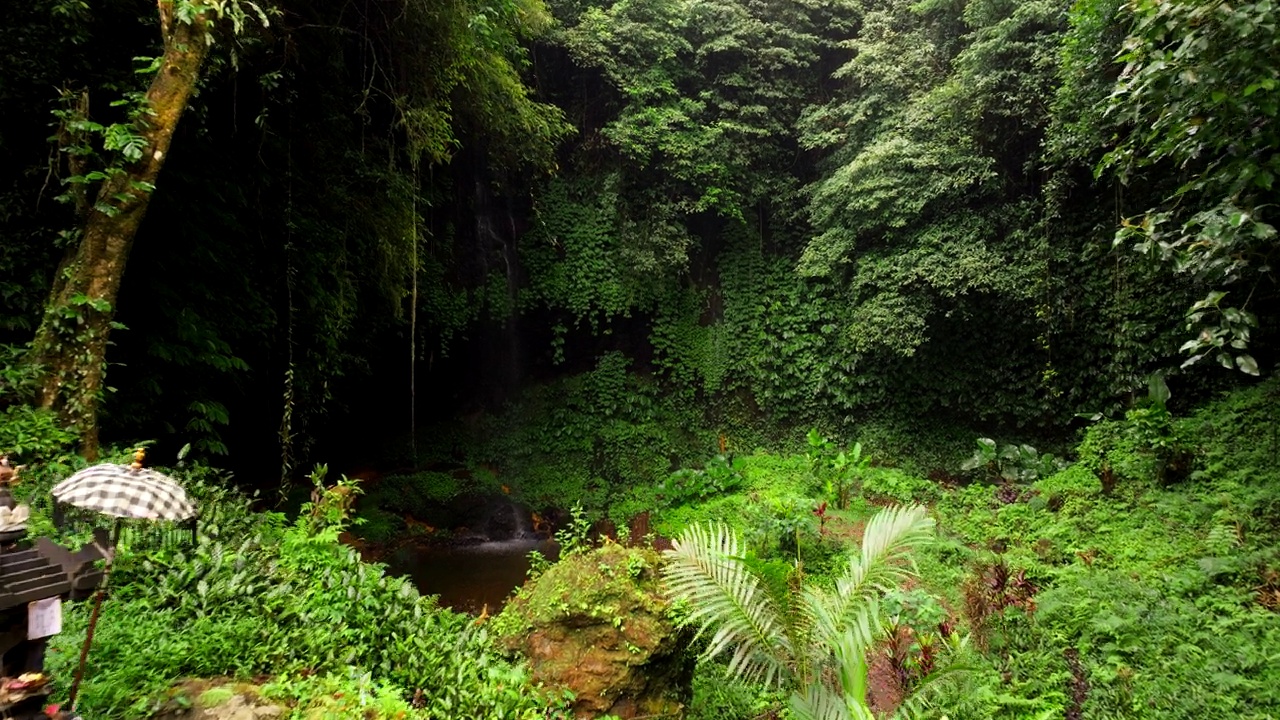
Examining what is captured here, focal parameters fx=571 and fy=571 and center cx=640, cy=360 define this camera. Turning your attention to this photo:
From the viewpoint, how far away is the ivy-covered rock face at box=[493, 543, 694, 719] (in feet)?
13.4

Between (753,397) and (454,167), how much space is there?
292 inches

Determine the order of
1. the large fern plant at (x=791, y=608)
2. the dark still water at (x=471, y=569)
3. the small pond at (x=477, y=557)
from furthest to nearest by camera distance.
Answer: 1. the small pond at (x=477, y=557)
2. the dark still water at (x=471, y=569)
3. the large fern plant at (x=791, y=608)

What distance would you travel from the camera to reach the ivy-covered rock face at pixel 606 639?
161 inches

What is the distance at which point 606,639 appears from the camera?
166 inches

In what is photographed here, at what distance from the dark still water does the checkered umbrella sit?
5.56 m

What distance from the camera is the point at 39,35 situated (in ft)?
14.6

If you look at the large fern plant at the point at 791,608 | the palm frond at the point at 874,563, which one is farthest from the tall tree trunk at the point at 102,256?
the palm frond at the point at 874,563

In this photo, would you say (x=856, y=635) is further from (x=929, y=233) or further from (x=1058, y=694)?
(x=929, y=233)

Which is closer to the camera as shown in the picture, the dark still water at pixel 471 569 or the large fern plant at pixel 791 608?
the large fern plant at pixel 791 608

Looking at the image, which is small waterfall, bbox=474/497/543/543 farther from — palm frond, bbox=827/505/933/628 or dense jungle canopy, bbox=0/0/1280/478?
palm frond, bbox=827/505/933/628

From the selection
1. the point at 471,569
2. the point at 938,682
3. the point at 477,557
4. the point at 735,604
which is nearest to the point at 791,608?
the point at 735,604

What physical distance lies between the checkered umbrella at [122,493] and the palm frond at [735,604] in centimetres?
301

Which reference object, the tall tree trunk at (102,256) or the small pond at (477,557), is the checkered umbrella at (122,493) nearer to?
the tall tree trunk at (102,256)

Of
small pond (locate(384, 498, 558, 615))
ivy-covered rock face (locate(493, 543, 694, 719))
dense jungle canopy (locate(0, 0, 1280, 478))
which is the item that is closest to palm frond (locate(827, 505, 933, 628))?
ivy-covered rock face (locate(493, 543, 694, 719))
